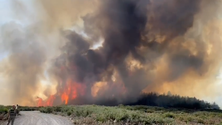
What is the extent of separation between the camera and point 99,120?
2886 centimetres

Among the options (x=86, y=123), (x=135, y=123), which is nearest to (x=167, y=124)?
(x=135, y=123)

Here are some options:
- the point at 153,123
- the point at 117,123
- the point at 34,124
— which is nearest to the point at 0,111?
the point at 34,124

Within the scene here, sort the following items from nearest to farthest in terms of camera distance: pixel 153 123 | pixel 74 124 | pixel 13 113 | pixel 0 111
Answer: pixel 13 113 < pixel 153 123 < pixel 74 124 < pixel 0 111

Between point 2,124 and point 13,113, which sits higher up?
point 13,113

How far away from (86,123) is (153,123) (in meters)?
9.32

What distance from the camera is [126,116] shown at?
2844cm

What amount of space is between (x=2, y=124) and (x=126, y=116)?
690 inches

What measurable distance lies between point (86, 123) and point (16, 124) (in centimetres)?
978

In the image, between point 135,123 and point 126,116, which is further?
point 126,116

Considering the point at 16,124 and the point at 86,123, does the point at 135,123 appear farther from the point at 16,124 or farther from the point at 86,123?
the point at 16,124

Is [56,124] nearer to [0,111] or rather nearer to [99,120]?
[99,120]

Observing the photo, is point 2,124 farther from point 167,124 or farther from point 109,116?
point 167,124

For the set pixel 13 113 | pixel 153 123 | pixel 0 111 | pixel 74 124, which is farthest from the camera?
pixel 0 111

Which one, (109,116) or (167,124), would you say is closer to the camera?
(167,124)
